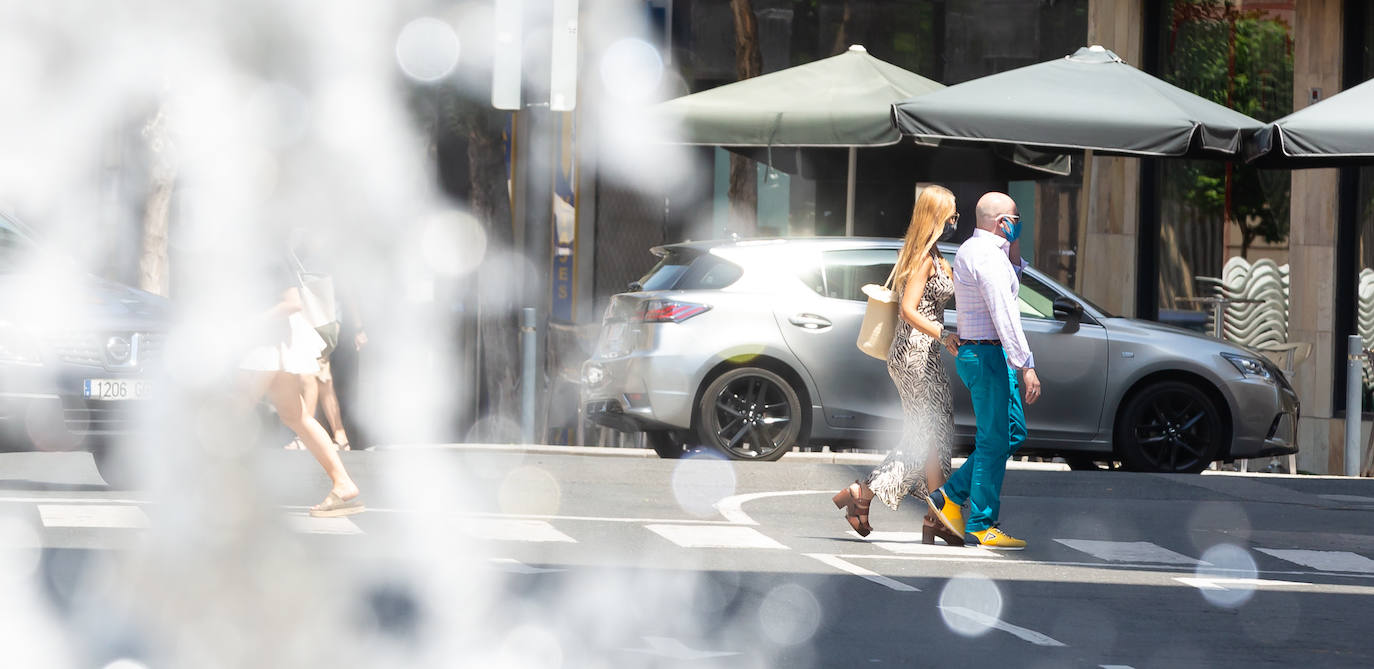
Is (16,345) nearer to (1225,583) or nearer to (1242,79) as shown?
(1225,583)

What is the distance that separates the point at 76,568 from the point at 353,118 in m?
1.17

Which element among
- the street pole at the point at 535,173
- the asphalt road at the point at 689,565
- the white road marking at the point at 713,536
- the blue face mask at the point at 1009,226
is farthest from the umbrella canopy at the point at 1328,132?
the street pole at the point at 535,173

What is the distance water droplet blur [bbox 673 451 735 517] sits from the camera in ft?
31.3

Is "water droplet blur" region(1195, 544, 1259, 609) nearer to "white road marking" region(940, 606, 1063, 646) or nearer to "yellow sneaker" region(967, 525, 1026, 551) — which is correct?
"yellow sneaker" region(967, 525, 1026, 551)

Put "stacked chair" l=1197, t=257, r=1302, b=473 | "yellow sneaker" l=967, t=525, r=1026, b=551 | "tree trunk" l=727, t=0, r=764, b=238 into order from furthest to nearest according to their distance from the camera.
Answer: "tree trunk" l=727, t=0, r=764, b=238 < "stacked chair" l=1197, t=257, r=1302, b=473 < "yellow sneaker" l=967, t=525, r=1026, b=551

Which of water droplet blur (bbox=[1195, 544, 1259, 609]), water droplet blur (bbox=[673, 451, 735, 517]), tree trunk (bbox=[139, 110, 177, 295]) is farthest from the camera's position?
water droplet blur (bbox=[673, 451, 735, 517])

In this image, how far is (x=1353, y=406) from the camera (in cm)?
1280

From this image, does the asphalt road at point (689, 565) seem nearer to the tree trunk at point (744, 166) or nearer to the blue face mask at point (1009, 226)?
the blue face mask at point (1009, 226)

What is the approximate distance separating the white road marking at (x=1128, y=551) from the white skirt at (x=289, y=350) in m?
7.00

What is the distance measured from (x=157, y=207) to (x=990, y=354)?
7314 millimetres

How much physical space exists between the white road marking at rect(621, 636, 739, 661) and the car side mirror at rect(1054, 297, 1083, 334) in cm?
716

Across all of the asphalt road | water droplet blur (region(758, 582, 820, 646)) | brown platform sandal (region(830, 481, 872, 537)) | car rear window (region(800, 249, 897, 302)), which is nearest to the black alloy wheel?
Result: the asphalt road

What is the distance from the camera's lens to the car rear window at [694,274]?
11.7 meters

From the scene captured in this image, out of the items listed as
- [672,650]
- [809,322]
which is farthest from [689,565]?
[809,322]
